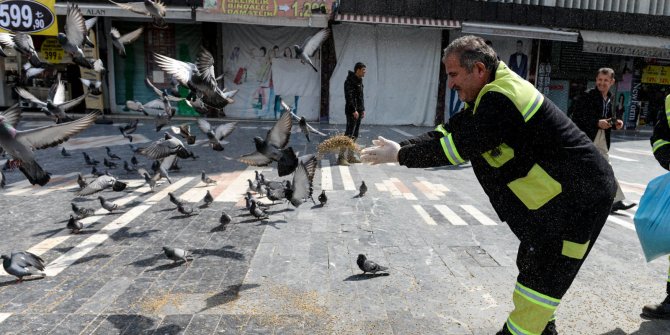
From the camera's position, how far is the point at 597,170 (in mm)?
2586

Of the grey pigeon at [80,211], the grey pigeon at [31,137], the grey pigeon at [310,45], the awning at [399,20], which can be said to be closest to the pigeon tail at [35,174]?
the grey pigeon at [31,137]

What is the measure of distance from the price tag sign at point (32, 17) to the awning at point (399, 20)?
33.9 feet

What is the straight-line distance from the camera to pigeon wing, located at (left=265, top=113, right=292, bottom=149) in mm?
5215

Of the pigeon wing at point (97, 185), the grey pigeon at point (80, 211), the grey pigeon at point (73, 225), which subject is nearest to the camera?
the grey pigeon at point (73, 225)

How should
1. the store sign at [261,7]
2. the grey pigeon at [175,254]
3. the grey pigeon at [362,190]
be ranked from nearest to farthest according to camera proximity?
the grey pigeon at [175,254] → the grey pigeon at [362,190] → the store sign at [261,7]

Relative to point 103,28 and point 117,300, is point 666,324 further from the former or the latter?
point 103,28

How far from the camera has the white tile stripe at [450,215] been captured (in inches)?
247

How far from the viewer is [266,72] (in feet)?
62.2

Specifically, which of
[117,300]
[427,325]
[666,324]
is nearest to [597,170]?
[427,325]

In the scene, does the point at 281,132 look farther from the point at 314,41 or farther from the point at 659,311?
the point at 659,311

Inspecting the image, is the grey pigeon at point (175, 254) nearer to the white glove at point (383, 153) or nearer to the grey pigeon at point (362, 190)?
the white glove at point (383, 153)

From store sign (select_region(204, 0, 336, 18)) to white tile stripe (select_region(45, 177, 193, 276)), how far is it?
34.9 feet

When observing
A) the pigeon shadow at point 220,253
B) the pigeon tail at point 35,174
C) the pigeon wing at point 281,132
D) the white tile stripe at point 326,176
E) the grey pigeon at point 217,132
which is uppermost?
the pigeon wing at point 281,132

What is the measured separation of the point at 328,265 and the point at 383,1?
1503 centimetres
